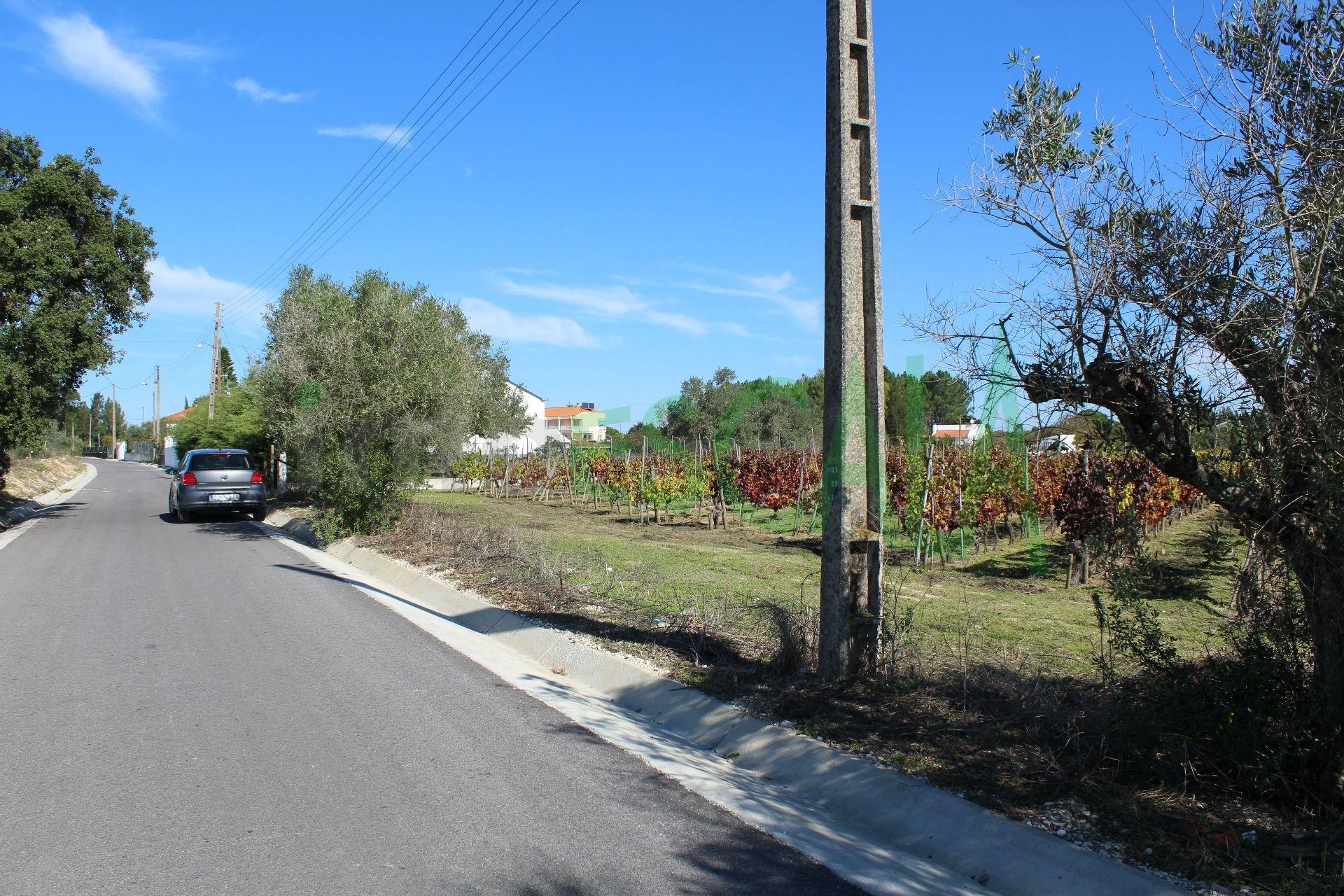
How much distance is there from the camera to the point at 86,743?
5.47m

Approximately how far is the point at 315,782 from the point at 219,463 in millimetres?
20320

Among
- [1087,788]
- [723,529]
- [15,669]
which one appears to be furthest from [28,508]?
[1087,788]

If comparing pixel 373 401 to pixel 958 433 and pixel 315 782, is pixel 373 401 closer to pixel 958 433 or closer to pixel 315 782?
pixel 315 782

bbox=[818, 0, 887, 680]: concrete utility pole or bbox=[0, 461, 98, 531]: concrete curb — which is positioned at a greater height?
bbox=[818, 0, 887, 680]: concrete utility pole

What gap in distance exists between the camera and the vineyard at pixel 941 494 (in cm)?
1383

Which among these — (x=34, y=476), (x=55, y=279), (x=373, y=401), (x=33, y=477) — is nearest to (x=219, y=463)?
(x=55, y=279)

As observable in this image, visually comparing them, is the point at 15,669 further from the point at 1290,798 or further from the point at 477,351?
the point at 477,351

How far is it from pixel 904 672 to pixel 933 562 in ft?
34.9

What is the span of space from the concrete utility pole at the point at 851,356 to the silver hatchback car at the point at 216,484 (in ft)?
66.0

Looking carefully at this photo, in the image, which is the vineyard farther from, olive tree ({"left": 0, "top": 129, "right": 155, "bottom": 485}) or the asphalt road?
olive tree ({"left": 0, "top": 129, "right": 155, "bottom": 485})

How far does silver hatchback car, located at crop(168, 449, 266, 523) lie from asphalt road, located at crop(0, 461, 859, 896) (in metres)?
13.8

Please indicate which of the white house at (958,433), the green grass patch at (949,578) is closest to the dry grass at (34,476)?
the green grass patch at (949,578)

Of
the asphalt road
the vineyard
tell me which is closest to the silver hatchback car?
the vineyard

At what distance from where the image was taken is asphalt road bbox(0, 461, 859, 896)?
153 inches
